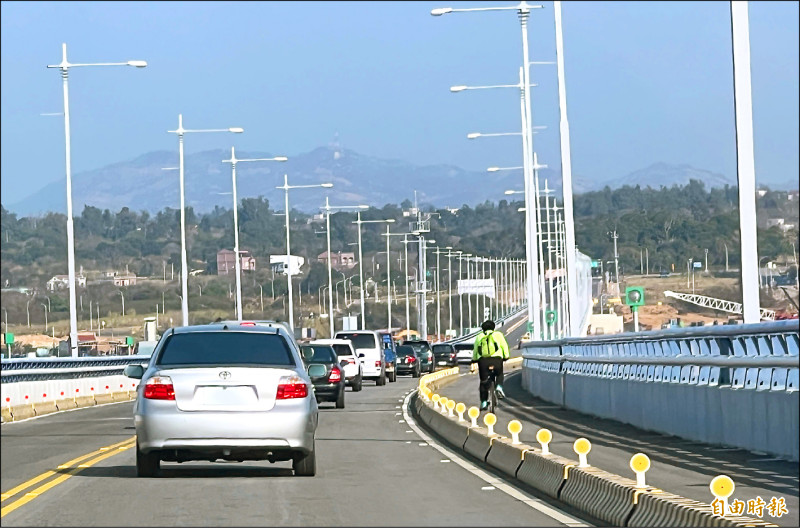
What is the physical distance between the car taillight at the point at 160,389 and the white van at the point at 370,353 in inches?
1525

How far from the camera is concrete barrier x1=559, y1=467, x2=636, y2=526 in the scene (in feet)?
42.4

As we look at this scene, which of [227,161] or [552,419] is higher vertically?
[227,161]

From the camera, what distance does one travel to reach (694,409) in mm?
22312

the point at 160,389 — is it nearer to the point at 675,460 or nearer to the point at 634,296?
the point at 675,460

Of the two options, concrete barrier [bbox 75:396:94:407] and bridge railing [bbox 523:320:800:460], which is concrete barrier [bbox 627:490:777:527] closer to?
bridge railing [bbox 523:320:800:460]

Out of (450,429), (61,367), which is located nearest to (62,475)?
(450,429)

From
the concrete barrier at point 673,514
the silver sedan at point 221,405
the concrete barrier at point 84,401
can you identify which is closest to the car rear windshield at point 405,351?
the concrete barrier at point 84,401

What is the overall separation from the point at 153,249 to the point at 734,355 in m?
56.2

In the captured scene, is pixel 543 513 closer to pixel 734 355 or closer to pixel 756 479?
pixel 756 479

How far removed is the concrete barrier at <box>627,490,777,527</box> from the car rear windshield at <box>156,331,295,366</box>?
5.52m

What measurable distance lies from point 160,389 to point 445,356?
236 ft

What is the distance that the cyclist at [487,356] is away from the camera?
31062 millimetres

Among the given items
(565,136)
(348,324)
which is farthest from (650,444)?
(348,324)

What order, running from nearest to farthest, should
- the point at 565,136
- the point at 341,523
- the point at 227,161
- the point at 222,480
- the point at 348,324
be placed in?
1. the point at 341,523
2. the point at 222,480
3. the point at 565,136
4. the point at 227,161
5. the point at 348,324
